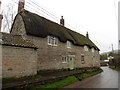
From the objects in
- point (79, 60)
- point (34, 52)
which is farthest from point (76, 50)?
point (34, 52)

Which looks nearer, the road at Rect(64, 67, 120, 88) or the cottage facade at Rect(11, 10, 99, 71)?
the road at Rect(64, 67, 120, 88)

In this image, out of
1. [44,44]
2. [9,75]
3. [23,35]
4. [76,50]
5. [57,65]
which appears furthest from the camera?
[76,50]

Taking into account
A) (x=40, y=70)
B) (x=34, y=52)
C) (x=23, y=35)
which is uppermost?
(x=23, y=35)

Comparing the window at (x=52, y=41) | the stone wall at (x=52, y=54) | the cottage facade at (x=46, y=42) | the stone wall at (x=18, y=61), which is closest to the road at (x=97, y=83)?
the stone wall at (x=18, y=61)

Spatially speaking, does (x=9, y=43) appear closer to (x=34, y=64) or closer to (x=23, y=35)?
(x=34, y=64)

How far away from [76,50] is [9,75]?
16.4 metres

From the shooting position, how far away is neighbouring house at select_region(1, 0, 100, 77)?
1277 cm

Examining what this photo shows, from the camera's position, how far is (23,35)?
56.5ft

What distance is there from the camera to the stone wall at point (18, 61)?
12125 mm

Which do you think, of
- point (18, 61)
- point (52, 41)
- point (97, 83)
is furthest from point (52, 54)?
point (97, 83)

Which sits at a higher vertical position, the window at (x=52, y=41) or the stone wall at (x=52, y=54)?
the window at (x=52, y=41)

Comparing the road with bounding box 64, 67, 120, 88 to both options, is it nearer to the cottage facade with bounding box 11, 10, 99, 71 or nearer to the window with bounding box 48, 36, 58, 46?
the cottage facade with bounding box 11, 10, 99, 71

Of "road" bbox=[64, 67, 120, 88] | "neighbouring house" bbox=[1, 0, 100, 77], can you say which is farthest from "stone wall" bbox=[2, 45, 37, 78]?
"road" bbox=[64, 67, 120, 88]

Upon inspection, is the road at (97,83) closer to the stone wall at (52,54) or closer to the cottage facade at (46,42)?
the stone wall at (52,54)
